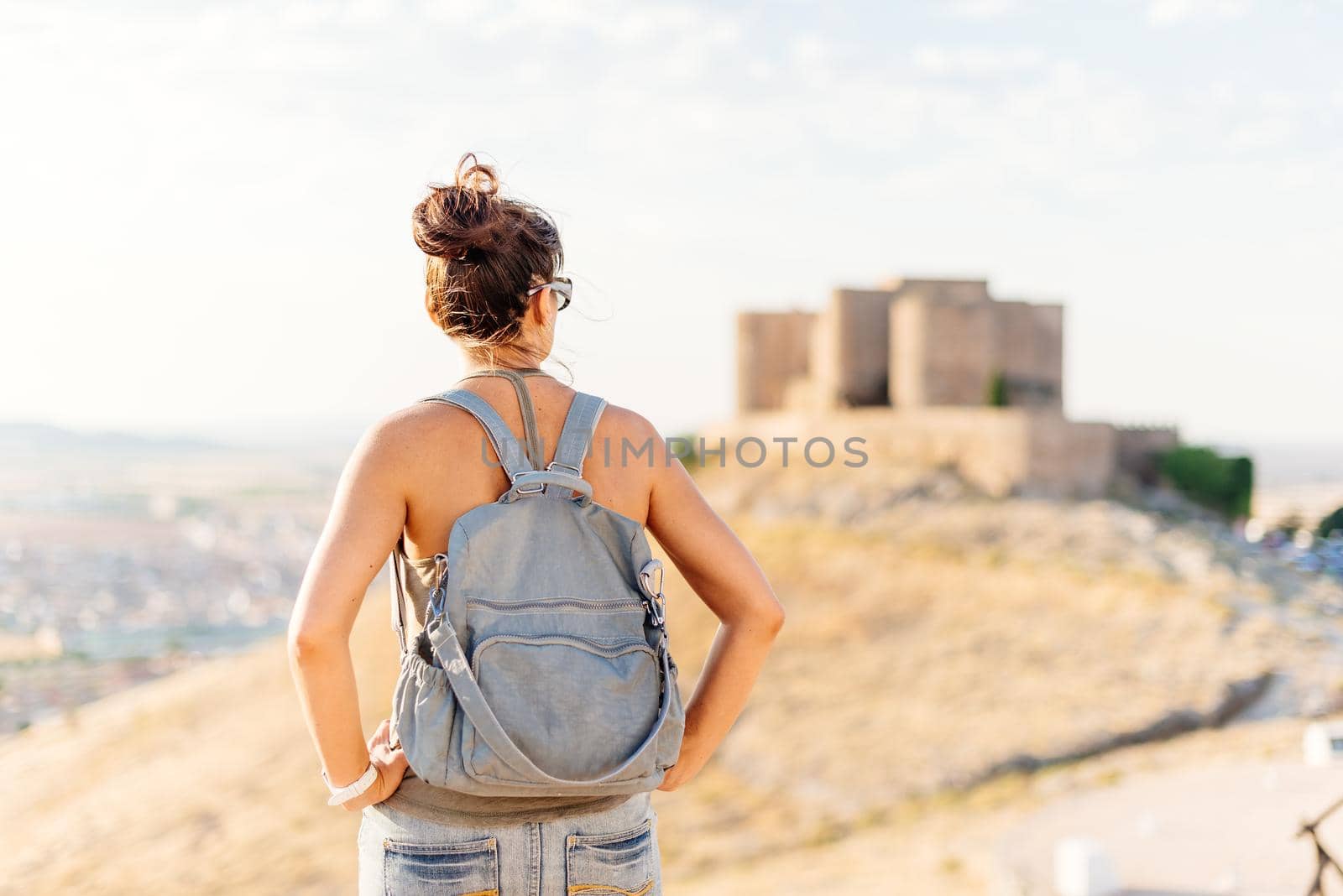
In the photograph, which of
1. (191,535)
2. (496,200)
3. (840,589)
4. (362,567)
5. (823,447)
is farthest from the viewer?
(191,535)

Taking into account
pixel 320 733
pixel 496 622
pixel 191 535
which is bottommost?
pixel 191 535

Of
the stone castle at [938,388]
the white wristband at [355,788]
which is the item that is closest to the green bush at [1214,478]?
the stone castle at [938,388]

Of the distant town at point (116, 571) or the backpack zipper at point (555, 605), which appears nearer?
the backpack zipper at point (555, 605)

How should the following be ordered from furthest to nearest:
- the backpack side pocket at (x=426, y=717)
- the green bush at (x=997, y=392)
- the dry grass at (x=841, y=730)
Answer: the green bush at (x=997, y=392) < the dry grass at (x=841, y=730) < the backpack side pocket at (x=426, y=717)

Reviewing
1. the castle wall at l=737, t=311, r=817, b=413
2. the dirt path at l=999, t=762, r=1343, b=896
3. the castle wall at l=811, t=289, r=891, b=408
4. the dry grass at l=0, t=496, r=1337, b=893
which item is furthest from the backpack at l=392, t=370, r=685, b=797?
the castle wall at l=737, t=311, r=817, b=413

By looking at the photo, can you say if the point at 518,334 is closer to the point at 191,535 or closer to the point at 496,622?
the point at 496,622

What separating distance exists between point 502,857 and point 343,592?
517 mm

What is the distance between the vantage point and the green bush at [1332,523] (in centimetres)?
845

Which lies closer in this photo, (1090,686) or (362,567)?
(362,567)

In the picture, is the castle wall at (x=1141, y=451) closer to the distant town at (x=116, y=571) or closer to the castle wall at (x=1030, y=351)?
the castle wall at (x=1030, y=351)

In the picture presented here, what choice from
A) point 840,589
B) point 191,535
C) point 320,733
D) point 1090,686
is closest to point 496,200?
point 320,733

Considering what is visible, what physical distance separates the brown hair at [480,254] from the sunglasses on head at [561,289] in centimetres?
1

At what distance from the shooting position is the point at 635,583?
84.4 inches

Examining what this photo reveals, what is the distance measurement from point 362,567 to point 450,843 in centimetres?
48
